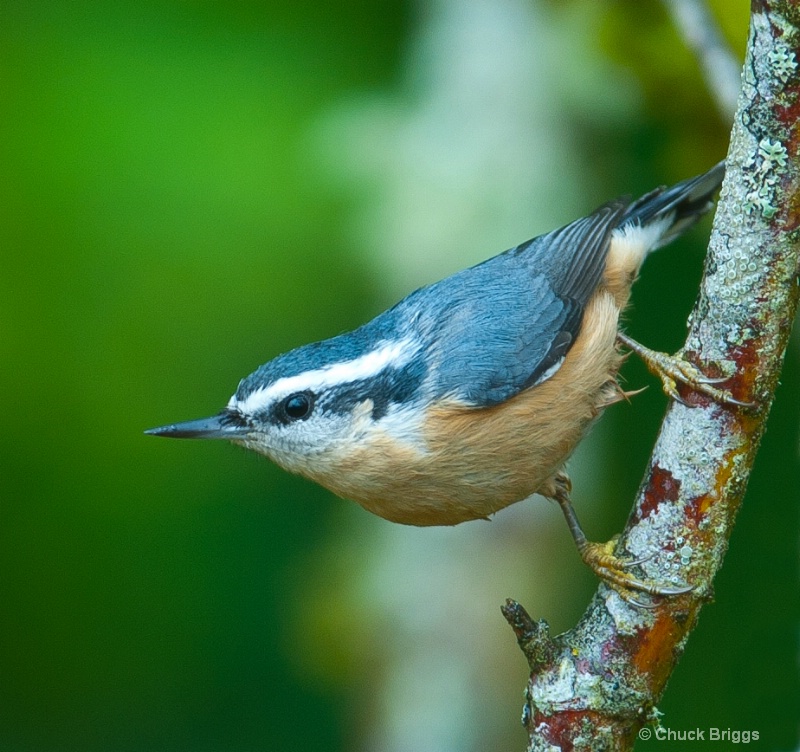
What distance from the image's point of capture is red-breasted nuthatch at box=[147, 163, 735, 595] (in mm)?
3068

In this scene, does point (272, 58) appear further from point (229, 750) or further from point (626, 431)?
point (229, 750)

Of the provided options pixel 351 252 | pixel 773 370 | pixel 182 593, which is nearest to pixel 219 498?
pixel 182 593

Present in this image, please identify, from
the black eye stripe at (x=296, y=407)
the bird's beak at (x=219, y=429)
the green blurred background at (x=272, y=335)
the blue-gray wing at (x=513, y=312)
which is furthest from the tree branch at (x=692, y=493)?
the green blurred background at (x=272, y=335)

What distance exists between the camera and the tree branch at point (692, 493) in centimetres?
248

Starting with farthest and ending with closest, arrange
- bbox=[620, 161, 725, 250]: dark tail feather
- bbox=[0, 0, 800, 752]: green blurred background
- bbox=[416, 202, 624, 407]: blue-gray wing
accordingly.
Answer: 1. bbox=[0, 0, 800, 752]: green blurred background
2. bbox=[620, 161, 725, 250]: dark tail feather
3. bbox=[416, 202, 624, 407]: blue-gray wing

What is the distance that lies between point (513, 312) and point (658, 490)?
969 millimetres

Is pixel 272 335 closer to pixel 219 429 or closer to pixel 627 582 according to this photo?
pixel 219 429

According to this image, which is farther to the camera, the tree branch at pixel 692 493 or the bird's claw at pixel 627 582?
the bird's claw at pixel 627 582

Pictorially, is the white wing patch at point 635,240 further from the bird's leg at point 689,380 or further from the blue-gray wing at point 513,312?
the bird's leg at point 689,380

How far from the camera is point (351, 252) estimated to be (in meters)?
5.06

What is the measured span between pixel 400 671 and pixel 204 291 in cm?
182

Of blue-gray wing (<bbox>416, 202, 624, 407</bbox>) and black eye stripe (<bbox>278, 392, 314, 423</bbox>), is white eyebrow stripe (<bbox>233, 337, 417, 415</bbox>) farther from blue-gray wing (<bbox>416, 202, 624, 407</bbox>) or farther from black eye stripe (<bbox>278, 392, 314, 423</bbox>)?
blue-gray wing (<bbox>416, 202, 624, 407</bbox>)

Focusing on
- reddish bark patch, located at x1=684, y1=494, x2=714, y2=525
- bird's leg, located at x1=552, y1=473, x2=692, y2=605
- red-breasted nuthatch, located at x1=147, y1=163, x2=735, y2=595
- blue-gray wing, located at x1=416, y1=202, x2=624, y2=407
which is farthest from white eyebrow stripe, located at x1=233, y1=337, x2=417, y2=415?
Result: reddish bark patch, located at x1=684, y1=494, x2=714, y2=525

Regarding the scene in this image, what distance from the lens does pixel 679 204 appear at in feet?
12.8
